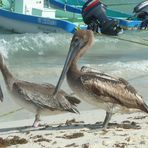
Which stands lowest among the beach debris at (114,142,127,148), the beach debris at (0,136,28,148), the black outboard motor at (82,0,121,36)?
the black outboard motor at (82,0,121,36)

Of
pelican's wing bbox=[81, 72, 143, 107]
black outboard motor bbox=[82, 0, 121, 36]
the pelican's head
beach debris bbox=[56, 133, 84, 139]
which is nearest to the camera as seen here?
beach debris bbox=[56, 133, 84, 139]

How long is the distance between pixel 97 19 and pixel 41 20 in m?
2.60

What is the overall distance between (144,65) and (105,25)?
5990mm

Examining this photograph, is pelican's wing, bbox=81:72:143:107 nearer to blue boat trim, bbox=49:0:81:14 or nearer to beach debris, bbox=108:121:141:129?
beach debris, bbox=108:121:141:129

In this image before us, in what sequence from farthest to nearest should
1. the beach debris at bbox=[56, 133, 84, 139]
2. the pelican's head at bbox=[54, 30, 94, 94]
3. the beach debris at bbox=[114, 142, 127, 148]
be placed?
the pelican's head at bbox=[54, 30, 94, 94] < the beach debris at bbox=[56, 133, 84, 139] < the beach debris at bbox=[114, 142, 127, 148]

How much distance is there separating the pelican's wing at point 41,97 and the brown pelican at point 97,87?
5.3 inches

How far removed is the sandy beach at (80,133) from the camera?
5.14m

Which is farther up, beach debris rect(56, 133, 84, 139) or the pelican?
the pelican

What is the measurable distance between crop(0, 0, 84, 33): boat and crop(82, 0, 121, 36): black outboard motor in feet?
3.40

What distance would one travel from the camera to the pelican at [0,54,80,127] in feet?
19.7

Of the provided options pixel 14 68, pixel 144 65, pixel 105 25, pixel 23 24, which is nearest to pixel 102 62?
pixel 144 65

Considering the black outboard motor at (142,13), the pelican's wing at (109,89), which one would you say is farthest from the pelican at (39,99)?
the black outboard motor at (142,13)

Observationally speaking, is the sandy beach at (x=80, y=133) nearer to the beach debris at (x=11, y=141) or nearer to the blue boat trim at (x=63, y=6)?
the beach debris at (x=11, y=141)

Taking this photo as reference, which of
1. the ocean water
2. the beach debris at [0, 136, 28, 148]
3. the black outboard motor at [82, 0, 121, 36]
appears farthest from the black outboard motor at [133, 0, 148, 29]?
the beach debris at [0, 136, 28, 148]
